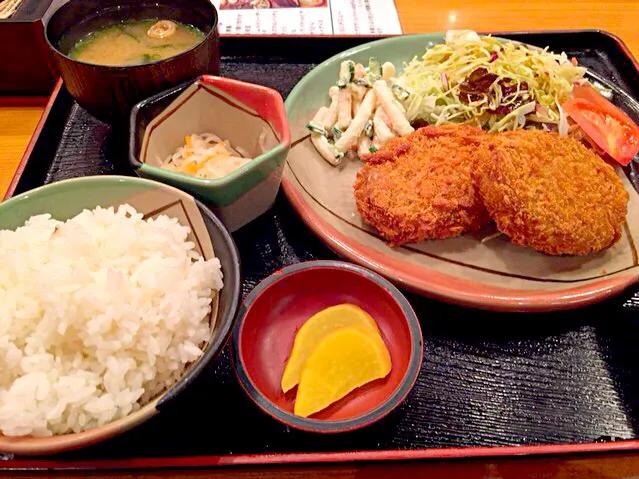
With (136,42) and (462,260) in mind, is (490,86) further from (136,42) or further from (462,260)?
(136,42)

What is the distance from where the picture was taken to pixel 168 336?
124 cm

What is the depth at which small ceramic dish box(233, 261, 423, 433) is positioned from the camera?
1284 millimetres

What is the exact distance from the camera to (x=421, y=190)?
1.85m

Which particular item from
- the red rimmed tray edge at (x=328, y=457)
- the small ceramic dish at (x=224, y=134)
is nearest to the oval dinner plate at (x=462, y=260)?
the small ceramic dish at (x=224, y=134)

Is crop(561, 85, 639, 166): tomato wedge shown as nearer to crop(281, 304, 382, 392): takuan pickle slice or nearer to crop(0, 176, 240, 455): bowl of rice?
crop(281, 304, 382, 392): takuan pickle slice

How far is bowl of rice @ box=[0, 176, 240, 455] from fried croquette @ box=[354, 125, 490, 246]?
0.63 m

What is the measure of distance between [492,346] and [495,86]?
1249 millimetres

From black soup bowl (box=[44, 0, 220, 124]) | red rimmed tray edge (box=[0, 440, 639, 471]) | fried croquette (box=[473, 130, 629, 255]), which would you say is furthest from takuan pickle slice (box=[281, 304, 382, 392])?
black soup bowl (box=[44, 0, 220, 124])

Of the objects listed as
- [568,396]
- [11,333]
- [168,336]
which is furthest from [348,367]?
[11,333]

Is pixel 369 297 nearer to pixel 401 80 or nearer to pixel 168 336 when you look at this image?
pixel 168 336

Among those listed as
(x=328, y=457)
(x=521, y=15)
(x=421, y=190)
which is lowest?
(x=328, y=457)

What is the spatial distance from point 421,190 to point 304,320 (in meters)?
0.64

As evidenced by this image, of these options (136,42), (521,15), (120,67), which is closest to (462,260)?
(120,67)

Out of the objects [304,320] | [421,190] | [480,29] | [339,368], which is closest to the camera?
[339,368]
